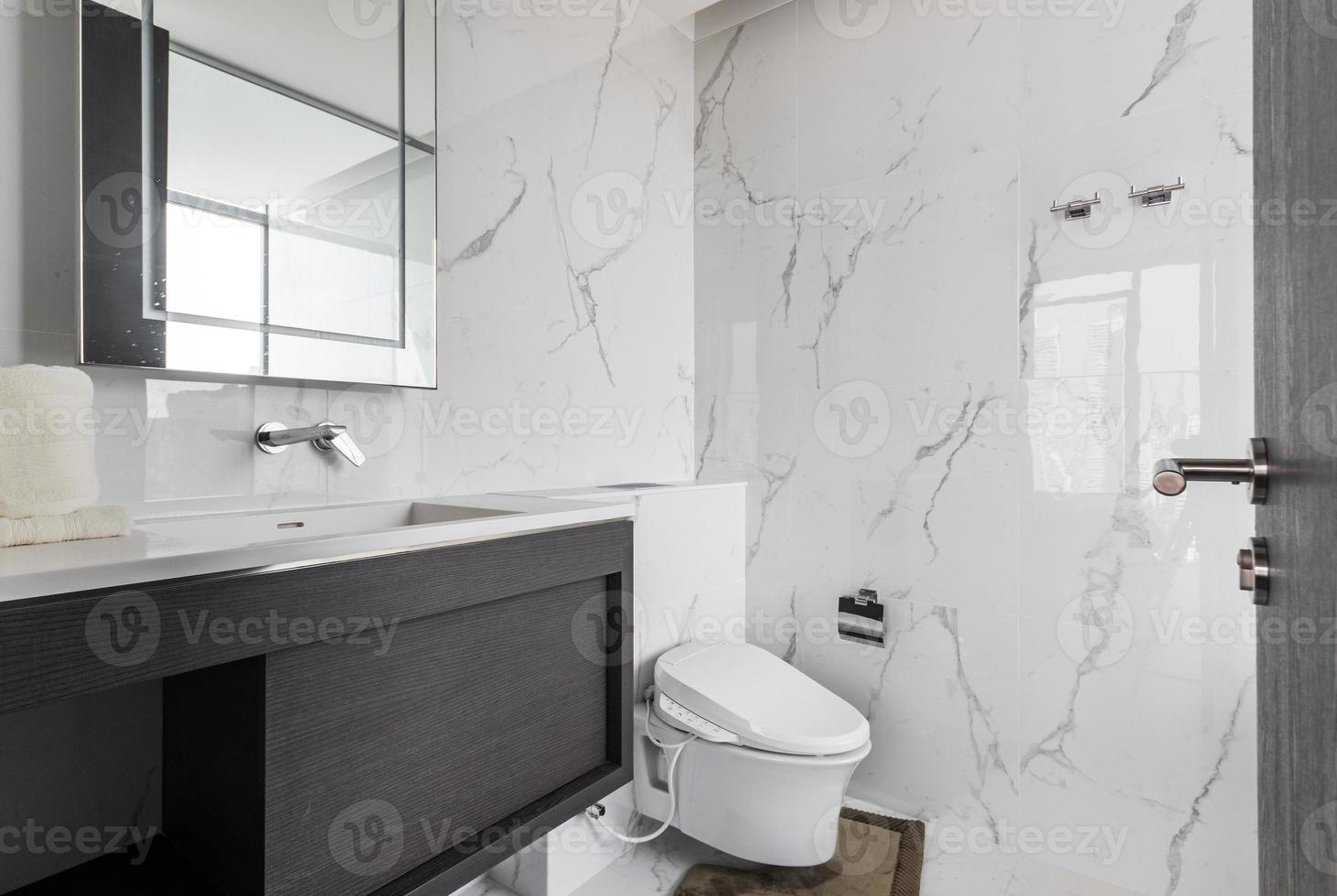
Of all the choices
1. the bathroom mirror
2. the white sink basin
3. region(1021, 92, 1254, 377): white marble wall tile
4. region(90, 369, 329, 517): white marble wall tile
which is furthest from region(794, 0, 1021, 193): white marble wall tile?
region(90, 369, 329, 517): white marble wall tile

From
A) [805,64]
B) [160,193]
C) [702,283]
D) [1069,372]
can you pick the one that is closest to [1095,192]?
[1069,372]

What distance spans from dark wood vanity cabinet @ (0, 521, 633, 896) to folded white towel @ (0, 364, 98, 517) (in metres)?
0.25

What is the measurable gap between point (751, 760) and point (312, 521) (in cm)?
100

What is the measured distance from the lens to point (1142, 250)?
1528 mm

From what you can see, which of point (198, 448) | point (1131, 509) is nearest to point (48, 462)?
point (198, 448)

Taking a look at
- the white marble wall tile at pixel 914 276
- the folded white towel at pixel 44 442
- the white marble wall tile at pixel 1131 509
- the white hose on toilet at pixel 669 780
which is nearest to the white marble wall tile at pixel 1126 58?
the white marble wall tile at pixel 914 276

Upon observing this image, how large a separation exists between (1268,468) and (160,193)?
135 centimetres

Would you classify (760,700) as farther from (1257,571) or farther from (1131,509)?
(1257,571)

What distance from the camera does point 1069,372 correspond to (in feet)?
5.34

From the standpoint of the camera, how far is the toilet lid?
1.44 m

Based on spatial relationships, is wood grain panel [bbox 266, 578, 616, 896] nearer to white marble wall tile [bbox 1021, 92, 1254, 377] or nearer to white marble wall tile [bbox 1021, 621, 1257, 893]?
white marble wall tile [bbox 1021, 621, 1257, 893]

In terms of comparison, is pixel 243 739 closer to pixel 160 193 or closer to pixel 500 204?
pixel 160 193

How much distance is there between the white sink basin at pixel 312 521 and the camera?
3.26ft

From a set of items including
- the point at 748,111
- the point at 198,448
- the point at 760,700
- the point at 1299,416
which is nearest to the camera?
the point at 1299,416
